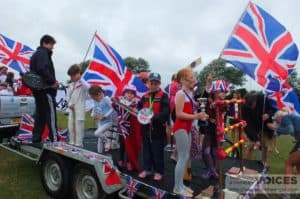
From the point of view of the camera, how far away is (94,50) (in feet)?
21.4

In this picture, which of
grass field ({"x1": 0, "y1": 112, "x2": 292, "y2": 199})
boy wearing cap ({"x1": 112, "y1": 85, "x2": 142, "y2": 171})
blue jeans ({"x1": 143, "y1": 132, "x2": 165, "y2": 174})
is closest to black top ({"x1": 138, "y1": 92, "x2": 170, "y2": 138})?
blue jeans ({"x1": 143, "y1": 132, "x2": 165, "y2": 174})

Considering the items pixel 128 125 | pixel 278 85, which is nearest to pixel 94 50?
pixel 128 125

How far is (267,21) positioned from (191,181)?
2573 millimetres

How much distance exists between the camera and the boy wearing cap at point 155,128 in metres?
5.41

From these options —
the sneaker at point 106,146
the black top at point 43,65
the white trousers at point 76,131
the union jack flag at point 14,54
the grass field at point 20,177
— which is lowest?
the grass field at point 20,177

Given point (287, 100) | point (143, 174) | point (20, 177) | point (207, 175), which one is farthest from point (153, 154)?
point (20, 177)

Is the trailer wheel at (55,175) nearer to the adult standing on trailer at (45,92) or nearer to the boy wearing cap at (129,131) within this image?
the adult standing on trailer at (45,92)

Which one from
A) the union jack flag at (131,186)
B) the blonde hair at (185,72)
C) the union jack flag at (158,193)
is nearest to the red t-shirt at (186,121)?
the blonde hair at (185,72)

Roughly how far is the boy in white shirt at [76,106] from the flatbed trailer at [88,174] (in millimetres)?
637

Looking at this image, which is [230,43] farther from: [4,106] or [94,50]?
[4,106]

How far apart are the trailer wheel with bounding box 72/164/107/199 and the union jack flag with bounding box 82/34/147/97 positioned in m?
1.37

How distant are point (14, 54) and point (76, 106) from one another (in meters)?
4.40

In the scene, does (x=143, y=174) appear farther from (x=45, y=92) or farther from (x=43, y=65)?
(x=43, y=65)

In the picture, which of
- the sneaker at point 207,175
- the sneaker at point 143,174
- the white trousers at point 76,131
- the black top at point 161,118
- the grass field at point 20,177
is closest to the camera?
the black top at point 161,118
